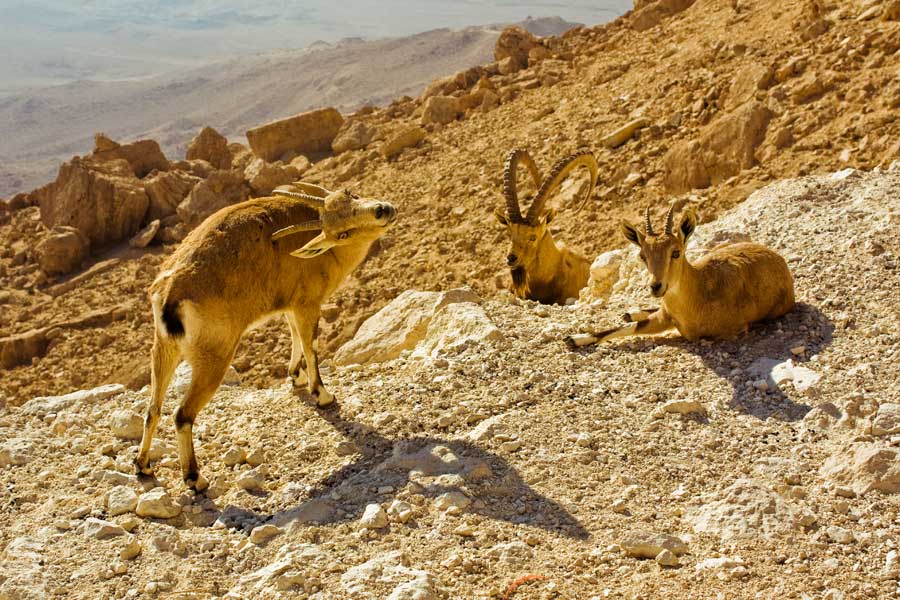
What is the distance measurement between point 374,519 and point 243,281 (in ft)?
7.24

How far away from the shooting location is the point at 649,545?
5.36 m

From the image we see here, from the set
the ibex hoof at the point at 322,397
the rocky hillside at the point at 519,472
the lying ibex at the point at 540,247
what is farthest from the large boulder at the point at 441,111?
the ibex hoof at the point at 322,397

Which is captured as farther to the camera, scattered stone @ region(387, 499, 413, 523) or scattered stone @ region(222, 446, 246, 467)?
scattered stone @ region(222, 446, 246, 467)

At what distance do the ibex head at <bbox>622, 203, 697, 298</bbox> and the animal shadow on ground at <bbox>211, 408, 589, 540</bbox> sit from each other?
2.43 metres

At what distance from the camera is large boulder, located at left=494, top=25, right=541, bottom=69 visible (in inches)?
1036

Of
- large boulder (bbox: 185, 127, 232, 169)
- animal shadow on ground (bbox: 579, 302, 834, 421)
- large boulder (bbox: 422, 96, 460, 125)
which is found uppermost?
large boulder (bbox: 422, 96, 460, 125)

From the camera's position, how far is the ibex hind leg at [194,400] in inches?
259

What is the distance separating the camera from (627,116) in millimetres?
17500

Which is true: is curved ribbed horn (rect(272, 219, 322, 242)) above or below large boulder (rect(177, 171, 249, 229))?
above

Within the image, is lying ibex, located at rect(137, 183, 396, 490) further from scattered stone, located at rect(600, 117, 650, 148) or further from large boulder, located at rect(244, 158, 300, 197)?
large boulder, located at rect(244, 158, 300, 197)

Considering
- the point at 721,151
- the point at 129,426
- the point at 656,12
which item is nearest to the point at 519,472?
the point at 129,426

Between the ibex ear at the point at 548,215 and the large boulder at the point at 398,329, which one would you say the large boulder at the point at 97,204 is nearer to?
the large boulder at the point at 398,329

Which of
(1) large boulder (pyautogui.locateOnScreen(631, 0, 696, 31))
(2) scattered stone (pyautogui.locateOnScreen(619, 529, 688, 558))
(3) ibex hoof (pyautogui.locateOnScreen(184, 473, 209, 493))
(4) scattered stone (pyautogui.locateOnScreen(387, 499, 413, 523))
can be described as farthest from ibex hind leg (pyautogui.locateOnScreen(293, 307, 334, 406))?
(1) large boulder (pyautogui.locateOnScreen(631, 0, 696, 31))

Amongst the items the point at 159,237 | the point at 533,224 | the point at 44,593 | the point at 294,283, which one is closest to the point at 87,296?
the point at 159,237
